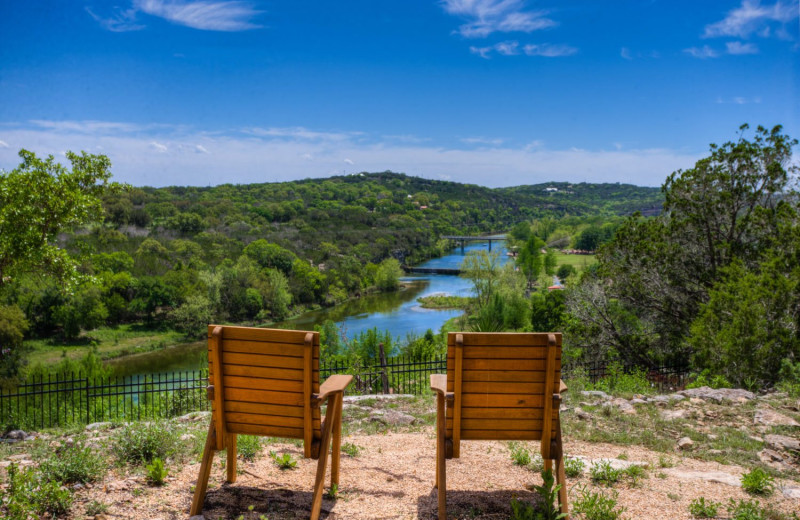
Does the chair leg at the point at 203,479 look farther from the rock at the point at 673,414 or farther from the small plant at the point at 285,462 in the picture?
the rock at the point at 673,414

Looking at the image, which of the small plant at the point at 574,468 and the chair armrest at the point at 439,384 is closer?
the chair armrest at the point at 439,384

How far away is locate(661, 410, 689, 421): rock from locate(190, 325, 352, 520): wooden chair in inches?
162

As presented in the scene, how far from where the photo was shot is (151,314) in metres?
42.9

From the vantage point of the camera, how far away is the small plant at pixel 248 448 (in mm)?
4086

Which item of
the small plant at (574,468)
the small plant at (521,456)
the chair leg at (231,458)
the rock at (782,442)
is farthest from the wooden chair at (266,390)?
the rock at (782,442)

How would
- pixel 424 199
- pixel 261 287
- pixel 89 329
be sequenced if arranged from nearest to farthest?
pixel 89 329 → pixel 261 287 → pixel 424 199

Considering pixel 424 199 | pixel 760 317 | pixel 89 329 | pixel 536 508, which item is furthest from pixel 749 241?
pixel 424 199

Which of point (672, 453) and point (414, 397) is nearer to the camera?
point (672, 453)

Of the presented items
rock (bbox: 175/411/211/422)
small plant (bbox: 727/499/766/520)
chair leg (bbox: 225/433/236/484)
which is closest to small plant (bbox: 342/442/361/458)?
chair leg (bbox: 225/433/236/484)

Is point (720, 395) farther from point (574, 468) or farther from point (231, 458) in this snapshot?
point (231, 458)

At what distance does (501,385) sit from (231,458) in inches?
74.7

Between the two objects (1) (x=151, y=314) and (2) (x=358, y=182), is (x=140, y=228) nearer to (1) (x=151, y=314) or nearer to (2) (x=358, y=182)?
(1) (x=151, y=314)

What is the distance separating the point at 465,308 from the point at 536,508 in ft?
141

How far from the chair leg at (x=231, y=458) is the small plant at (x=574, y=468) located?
2387 mm
